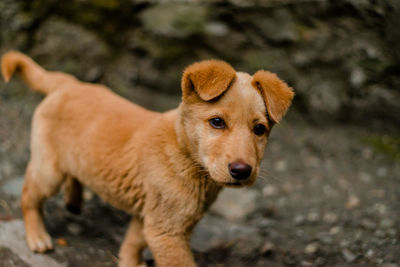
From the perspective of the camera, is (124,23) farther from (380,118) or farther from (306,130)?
(380,118)

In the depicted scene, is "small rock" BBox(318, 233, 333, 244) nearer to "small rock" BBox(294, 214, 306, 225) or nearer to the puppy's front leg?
"small rock" BBox(294, 214, 306, 225)

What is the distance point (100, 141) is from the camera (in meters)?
4.45

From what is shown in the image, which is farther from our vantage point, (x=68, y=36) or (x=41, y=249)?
(x=68, y=36)

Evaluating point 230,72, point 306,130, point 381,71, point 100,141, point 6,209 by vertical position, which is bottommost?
point 306,130

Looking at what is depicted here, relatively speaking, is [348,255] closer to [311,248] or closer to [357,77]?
[311,248]

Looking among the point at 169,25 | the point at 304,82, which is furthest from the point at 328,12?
the point at 169,25

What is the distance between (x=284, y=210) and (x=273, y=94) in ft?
10.2

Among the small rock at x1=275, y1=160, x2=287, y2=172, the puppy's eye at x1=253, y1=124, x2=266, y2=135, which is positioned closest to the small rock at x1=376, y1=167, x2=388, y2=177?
the small rock at x1=275, y1=160, x2=287, y2=172

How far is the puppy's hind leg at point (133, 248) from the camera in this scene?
4.64 m

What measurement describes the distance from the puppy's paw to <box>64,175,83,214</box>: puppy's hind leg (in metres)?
0.79

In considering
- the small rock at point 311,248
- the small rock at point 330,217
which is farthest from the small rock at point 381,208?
the small rock at point 311,248

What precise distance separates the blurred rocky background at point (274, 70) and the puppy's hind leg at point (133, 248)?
1.01 m

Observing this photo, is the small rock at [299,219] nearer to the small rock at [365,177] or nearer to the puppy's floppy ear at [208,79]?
the small rock at [365,177]

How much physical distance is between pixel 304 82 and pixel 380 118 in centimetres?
154
